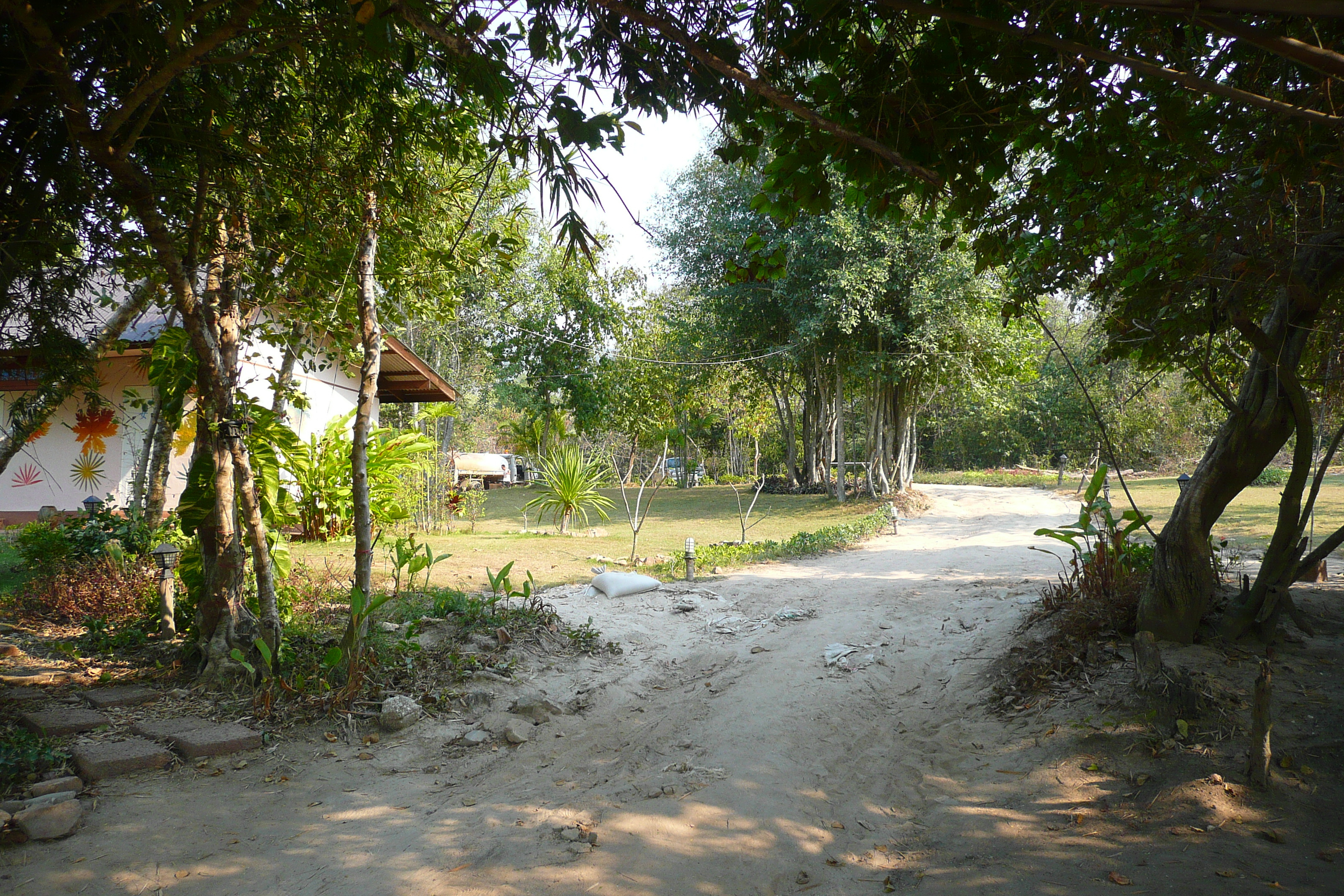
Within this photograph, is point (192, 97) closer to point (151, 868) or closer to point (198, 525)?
point (198, 525)

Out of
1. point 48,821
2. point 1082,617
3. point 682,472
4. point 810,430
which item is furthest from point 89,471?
point 682,472

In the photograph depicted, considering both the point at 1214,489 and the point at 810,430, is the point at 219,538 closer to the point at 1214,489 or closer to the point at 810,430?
the point at 1214,489

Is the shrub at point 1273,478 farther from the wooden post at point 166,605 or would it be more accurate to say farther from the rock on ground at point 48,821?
the rock on ground at point 48,821

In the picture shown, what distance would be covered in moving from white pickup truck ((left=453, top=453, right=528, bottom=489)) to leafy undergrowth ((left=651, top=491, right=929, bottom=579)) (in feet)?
43.3

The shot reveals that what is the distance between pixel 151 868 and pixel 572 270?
16234 millimetres

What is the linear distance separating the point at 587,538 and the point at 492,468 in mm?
19341

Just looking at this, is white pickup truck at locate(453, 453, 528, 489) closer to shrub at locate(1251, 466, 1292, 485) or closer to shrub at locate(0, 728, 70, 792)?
shrub at locate(0, 728, 70, 792)

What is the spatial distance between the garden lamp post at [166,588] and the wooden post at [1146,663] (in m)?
7.07

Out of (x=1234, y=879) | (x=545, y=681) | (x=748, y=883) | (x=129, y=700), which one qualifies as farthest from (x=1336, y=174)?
(x=129, y=700)

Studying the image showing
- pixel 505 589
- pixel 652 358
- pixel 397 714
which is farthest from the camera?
pixel 652 358

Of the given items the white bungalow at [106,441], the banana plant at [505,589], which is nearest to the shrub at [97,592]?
the banana plant at [505,589]

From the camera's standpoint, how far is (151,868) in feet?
10.0

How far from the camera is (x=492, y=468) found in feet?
106

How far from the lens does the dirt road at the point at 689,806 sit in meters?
3.09
